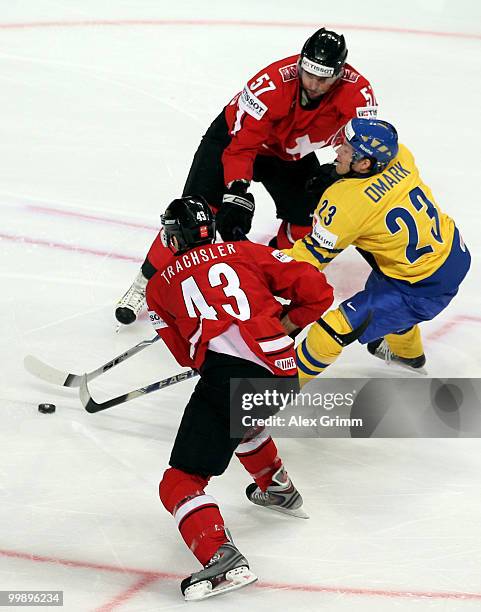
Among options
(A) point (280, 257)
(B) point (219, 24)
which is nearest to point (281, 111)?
(A) point (280, 257)

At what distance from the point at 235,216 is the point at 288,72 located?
56 cm

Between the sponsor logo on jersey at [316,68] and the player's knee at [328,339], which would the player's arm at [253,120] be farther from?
the player's knee at [328,339]

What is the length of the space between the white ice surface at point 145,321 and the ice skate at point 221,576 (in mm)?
112

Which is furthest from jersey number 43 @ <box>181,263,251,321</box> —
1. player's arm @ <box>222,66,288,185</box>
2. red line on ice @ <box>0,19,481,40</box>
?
red line on ice @ <box>0,19,481,40</box>

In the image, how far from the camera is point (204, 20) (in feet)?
23.1

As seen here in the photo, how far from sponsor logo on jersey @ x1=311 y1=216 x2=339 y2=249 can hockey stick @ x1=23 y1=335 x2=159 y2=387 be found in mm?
653

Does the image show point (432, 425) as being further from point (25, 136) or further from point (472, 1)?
point (472, 1)

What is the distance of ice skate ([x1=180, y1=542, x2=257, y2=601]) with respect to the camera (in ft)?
9.22

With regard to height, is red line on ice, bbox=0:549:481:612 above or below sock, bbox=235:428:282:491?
below

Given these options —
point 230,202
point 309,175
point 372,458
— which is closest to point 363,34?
point 309,175

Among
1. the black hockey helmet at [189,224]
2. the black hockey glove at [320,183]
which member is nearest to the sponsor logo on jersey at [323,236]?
A: the black hockey helmet at [189,224]

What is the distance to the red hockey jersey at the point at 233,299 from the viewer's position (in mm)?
3014

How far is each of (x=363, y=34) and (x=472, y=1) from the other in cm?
99

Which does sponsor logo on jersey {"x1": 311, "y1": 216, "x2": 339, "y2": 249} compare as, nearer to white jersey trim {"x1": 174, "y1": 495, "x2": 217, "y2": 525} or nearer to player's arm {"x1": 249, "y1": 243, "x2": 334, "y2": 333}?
player's arm {"x1": 249, "y1": 243, "x2": 334, "y2": 333}
